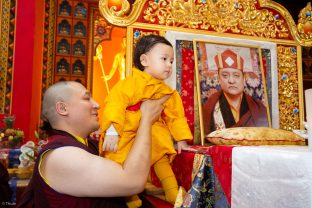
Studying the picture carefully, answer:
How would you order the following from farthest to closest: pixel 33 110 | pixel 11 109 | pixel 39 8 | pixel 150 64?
pixel 39 8 < pixel 33 110 < pixel 11 109 < pixel 150 64

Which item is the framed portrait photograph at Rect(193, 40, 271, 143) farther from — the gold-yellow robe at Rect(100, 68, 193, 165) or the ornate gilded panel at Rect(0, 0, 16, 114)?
the ornate gilded panel at Rect(0, 0, 16, 114)

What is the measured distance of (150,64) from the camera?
2041 mm

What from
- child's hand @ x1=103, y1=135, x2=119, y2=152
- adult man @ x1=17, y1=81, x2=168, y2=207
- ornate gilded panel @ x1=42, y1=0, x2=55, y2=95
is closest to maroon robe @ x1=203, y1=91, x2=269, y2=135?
child's hand @ x1=103, y1=135, x2=119, y2=152

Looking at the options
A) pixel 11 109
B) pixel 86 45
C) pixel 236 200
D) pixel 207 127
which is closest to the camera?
pixel 236 200

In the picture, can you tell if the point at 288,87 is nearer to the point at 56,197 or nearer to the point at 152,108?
the point at 152,108

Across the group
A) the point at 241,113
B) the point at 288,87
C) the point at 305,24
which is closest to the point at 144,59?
the point at 241,113

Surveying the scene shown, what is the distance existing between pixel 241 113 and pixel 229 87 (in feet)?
0.76

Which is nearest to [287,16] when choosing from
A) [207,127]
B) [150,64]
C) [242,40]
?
[242,40]

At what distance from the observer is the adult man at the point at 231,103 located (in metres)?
2.59

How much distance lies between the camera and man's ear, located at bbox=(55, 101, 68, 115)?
1309 millimetres

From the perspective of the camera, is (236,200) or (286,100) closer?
(236,200)

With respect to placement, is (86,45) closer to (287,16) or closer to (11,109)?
(11,109)

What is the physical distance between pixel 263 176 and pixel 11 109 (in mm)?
4133

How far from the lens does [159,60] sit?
2.01 m
